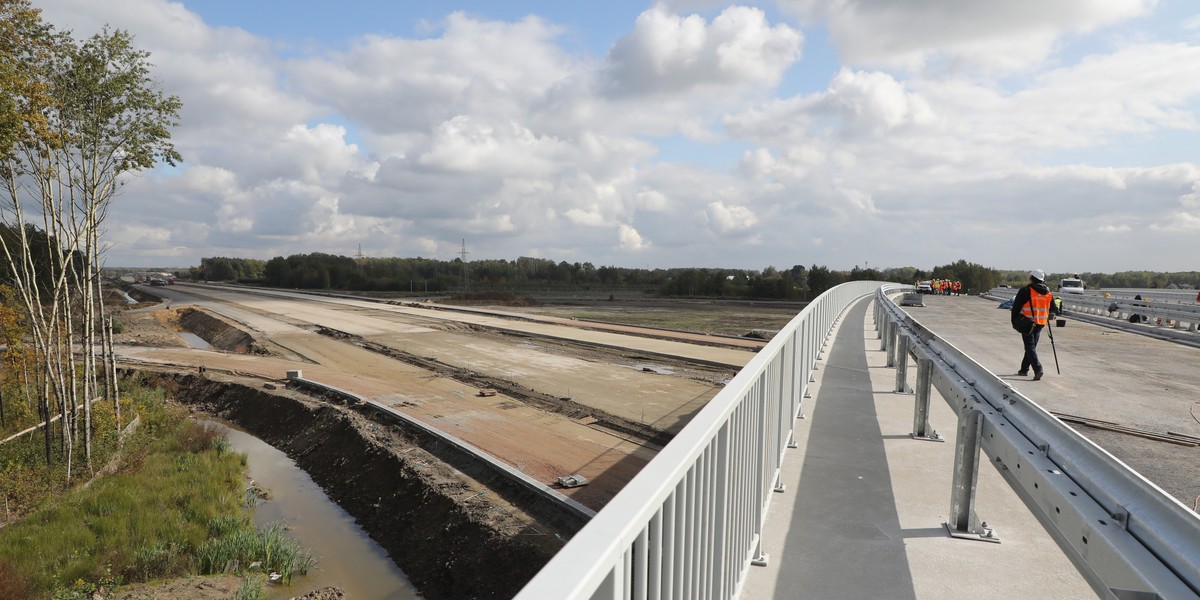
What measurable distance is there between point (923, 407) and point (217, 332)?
4181cm

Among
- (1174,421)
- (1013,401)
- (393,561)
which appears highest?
(1013,401)

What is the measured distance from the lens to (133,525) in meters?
10.0

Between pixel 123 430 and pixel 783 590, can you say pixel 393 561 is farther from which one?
pixel 123 430

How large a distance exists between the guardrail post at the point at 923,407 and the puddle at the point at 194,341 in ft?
119

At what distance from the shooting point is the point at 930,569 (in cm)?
354

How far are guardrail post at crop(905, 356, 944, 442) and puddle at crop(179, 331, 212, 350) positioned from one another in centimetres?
3625

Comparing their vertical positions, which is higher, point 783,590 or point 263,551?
point 783,590

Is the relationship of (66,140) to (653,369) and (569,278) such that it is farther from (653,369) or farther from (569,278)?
(569,278)

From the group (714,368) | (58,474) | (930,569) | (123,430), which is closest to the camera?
(930,569)

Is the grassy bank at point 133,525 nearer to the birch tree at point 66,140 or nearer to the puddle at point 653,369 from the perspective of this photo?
the birch tree at point 66,140

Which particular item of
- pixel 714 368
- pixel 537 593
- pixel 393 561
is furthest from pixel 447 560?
pixel 714 368

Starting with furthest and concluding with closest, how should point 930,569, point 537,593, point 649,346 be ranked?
point 649,346 → point 930,569 → point 537,593

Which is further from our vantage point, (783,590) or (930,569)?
(930,569)

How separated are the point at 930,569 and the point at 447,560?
7.04 m
